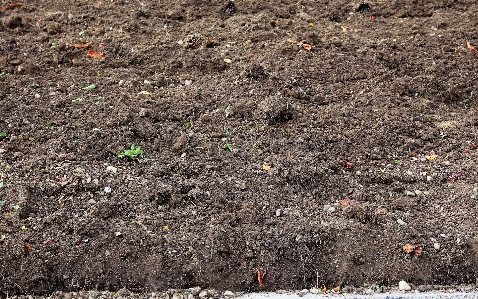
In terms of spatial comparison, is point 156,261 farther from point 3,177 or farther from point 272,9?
point 272,9

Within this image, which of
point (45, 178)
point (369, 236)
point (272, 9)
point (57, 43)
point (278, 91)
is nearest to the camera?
point (369, 236)

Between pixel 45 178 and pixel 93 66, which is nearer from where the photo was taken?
pixel 45 178

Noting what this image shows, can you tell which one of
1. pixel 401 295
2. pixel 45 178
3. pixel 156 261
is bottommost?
pixel 401 295

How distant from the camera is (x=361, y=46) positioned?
419 centimetres

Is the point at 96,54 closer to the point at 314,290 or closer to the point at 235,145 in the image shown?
the point at 235,145

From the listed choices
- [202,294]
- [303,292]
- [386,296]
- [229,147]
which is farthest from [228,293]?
[229,147]

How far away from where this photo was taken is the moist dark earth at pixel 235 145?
2744 mm

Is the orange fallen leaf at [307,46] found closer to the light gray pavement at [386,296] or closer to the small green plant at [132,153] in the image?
the small green plant at [132,153]

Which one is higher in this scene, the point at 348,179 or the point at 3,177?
the point at 3,177

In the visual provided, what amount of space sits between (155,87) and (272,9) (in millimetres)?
1452

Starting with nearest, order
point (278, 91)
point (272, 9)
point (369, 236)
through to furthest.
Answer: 1. point (369, 236)
2. point (278, 91)
3. point (272, 9)

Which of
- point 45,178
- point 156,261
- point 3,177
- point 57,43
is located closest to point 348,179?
point 156,261

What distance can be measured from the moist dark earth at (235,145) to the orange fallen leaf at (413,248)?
21 millimetres

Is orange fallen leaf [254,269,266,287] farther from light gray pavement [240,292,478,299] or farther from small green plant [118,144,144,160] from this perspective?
small green plant [118,144,144,160]
